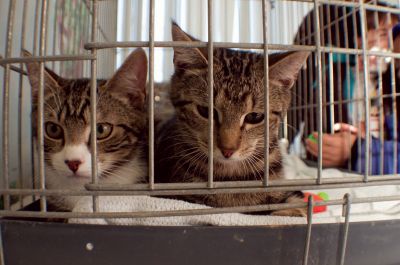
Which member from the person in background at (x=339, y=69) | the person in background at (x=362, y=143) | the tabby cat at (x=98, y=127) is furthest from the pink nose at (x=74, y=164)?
the person in background at (x=362, y=143)

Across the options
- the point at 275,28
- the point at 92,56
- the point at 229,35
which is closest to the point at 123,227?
the point at 92,56

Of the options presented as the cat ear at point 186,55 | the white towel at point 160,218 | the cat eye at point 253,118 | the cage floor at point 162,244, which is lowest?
the cage floor at point 162,244

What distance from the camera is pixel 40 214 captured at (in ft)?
1.56

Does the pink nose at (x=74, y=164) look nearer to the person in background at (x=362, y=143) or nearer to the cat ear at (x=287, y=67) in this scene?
the cat ear at (x=287, y=67)

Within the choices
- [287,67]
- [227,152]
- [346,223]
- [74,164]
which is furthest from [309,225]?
[74,164]

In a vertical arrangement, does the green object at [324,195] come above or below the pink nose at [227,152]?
below

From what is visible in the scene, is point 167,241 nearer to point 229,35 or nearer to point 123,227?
point 123,227

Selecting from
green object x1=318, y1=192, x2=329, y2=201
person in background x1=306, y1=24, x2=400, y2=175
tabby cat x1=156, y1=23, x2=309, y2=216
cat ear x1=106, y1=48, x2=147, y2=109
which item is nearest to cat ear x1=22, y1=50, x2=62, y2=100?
cat ear x1=106, y1=48, x2=147, y2=109

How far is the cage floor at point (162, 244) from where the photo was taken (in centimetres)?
48

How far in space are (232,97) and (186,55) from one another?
0.53 ft

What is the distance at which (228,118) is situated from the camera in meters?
0.62

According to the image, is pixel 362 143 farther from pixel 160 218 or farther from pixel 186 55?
pixel 160 218

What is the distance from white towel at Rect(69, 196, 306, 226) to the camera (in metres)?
0.51

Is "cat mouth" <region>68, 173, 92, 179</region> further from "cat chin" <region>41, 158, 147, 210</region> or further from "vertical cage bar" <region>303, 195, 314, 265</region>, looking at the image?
"vertical cage bar" <region>303, 195, 314, 265</region>
